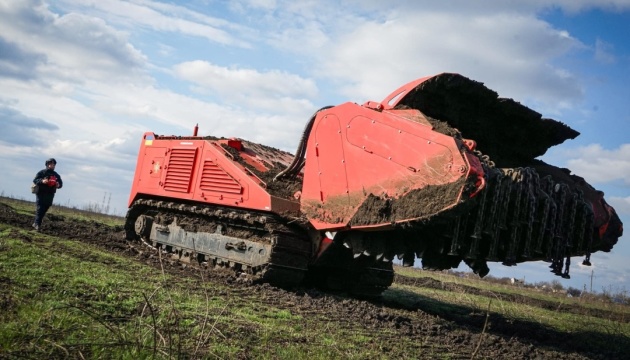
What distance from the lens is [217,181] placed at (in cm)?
973

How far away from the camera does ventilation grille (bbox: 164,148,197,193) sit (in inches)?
412

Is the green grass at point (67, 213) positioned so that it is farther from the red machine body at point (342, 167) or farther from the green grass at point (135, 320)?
the green grass at point (135, 320)

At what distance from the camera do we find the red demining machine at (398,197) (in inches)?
255

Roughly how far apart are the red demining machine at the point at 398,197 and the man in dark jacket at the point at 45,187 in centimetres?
433

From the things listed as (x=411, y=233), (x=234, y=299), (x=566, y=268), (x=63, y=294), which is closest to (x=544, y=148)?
(x=566, y=268)

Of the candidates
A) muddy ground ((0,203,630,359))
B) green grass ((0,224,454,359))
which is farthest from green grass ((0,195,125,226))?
green grass ((0,224,454,359))

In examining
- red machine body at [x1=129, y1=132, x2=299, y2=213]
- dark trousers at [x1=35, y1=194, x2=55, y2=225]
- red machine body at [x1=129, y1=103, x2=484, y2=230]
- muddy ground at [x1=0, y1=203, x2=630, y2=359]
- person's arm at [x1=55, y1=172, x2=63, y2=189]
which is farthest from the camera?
person's arm at [x1=55, y1=172, x2=63, y2=189]

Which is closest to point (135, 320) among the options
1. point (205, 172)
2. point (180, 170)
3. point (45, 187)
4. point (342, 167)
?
point (342, 167)

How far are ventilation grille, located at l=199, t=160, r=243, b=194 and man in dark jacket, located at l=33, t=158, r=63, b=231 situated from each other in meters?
4.87

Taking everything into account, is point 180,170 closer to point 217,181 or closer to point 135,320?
point 217,181

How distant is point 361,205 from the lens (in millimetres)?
7180

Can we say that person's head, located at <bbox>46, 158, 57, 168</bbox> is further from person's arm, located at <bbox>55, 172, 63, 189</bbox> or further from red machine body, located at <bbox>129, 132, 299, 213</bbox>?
red machine body, located at <bbox>129, 132, 299, 213</bbox>

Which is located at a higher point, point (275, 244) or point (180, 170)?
point (180, 170)

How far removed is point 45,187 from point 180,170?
163 inches
